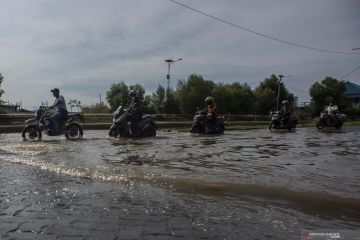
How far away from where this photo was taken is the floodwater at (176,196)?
421 centimetres

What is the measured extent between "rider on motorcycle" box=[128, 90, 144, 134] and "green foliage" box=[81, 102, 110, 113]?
29.5m

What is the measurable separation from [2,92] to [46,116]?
1980 centimetres

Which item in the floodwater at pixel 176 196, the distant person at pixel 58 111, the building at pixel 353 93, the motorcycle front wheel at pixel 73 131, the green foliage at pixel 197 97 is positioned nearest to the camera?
the floodwater at pixel 176 196

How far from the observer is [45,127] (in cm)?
1487

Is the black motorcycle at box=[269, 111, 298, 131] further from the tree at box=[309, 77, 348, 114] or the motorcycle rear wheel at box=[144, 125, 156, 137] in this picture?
the tree at box=[309, 77, 348, 114]

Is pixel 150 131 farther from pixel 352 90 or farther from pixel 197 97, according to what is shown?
pixel 352 90

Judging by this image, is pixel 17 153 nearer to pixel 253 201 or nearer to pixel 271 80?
pixel 253 201

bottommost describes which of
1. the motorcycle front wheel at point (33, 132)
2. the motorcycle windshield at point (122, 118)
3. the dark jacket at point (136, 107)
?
the motorcycle front wheel at point (33, 132)

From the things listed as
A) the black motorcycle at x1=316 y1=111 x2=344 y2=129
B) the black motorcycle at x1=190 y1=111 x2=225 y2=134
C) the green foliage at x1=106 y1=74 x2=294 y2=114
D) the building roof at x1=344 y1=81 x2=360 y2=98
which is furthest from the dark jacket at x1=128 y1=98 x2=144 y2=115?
the building roof at x1=344 y1=81 x2=360 y2=98

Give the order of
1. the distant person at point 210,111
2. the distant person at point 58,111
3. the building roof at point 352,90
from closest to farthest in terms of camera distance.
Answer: the distant person at point 58,111
the distant person at point 210,111
the building roof at point 352,90

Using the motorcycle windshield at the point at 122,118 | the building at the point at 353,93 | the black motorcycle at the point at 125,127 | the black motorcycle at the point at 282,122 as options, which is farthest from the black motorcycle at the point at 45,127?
the building at the point at 353,93

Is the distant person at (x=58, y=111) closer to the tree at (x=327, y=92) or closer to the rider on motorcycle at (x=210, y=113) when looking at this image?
the rider on motorcycle at (x=210, y=113)

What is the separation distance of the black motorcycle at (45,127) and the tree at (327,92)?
52.1 metres

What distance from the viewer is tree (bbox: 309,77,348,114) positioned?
63969 millimetres
